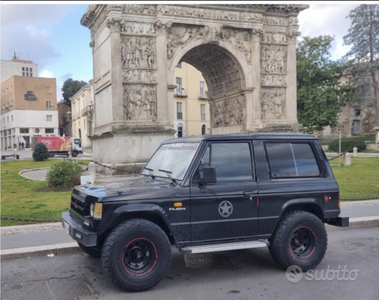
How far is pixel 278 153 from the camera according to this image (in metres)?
6.28

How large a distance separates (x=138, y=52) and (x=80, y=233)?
1504 cm

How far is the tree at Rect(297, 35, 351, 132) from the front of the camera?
140ft

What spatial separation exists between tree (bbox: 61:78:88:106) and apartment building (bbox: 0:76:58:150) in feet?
43.8

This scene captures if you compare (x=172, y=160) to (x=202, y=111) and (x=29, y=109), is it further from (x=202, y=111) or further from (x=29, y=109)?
(x=29, y=109)

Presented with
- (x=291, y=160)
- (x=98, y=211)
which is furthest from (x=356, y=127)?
(x=98, y=211)

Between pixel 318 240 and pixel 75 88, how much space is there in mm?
83210

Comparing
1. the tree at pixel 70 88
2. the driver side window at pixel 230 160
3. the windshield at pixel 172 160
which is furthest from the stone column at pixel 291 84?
the tree at pixel 70 88

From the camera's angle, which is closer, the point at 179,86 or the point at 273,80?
the point at 273,80

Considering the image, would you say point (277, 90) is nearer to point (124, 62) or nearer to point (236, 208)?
point (124, 62)

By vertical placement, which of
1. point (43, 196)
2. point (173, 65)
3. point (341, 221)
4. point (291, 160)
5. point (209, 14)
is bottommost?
point (43, 196)

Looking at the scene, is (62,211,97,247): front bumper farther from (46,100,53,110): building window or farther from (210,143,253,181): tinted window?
(46,100,53,110): building window

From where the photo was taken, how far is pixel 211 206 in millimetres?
5582

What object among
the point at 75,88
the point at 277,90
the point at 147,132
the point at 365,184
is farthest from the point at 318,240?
the point at 75,88

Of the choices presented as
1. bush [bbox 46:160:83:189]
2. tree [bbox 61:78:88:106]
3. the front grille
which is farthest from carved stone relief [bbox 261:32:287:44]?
tree [bbox 61:78:88:106]
